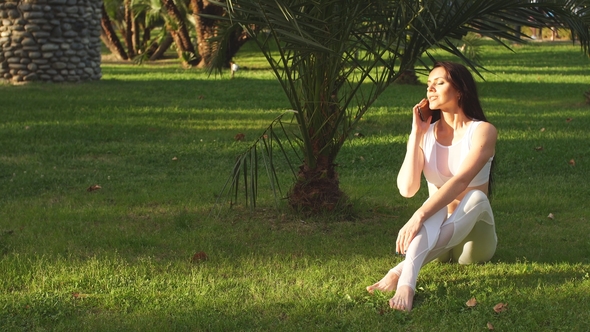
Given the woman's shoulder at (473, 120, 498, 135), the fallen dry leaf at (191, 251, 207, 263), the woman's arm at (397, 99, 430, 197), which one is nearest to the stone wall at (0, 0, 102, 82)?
the fallen dry leaf at (191, 251, 207, 263)

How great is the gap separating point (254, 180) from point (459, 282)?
1672 mm

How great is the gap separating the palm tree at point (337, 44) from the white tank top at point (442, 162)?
57 cm

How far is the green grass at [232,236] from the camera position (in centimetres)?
427

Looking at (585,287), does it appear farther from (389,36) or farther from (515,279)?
(389,36)

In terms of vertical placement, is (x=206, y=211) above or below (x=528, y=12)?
below

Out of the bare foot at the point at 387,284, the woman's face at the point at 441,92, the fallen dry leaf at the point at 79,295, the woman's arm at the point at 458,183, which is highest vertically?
the woman's face at the point at 441,92

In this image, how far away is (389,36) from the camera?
19.2ft

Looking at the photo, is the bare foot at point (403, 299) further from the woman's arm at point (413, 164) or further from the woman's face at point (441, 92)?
the woman's face at point (441, 92)

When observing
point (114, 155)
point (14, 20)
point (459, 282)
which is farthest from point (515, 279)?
point (14, 20)

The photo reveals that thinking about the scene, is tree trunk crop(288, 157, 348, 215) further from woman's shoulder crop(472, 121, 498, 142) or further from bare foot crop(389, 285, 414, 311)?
bare foot crop(389, 285, 414, 311)

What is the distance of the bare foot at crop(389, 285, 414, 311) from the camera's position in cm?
425

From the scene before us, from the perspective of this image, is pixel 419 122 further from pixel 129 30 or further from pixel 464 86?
pixel 129 30

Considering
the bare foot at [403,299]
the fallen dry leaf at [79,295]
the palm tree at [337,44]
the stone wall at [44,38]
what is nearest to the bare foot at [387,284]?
the bare foot at [403,299]

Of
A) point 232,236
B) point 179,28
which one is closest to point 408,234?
point 232,236
